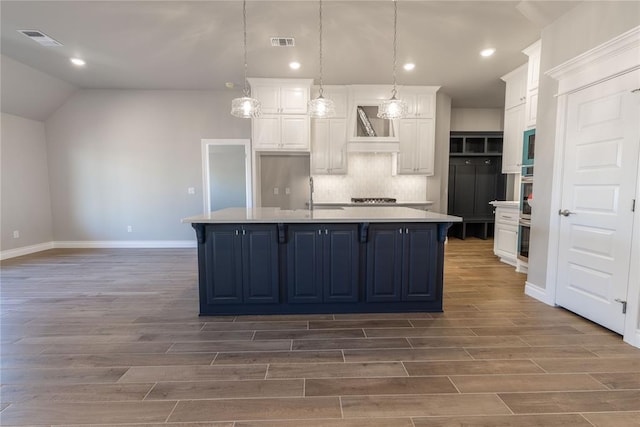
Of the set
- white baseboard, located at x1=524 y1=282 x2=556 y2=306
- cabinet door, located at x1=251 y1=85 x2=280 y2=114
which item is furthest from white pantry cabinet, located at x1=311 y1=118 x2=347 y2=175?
white baseboard, located at x1=524 y1=282 x2=556 y2=306

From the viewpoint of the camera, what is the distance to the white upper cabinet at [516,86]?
177 inches

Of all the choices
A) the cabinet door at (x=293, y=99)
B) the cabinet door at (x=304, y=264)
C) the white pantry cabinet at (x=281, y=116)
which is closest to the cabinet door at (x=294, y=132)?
the white pantry cabinet at (x=281, y=116)

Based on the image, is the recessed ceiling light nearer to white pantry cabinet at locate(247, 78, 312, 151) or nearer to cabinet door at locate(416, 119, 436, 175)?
cabinet door at locate(416, 119, 436, 175)

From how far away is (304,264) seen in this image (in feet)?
9.32

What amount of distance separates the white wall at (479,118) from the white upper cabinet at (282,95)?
12.0 ft

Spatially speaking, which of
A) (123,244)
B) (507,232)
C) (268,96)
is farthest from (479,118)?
(123,244)

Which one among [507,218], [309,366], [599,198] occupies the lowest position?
[309,366]

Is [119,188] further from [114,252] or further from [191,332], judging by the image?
[191,332]

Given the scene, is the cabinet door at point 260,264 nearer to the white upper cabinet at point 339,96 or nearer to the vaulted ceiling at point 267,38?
the vaulted ceiling at point 267,38

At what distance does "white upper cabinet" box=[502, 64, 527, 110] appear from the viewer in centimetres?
450

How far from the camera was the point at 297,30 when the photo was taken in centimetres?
349

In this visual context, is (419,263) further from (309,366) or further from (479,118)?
(479,118)

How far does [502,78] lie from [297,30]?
140 inches

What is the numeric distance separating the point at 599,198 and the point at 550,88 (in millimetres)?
1259
